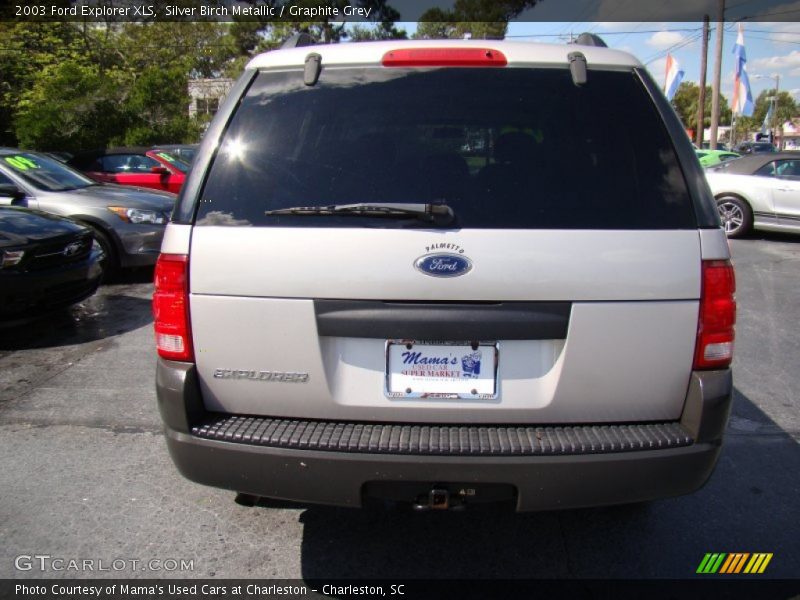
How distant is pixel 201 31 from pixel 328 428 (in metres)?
37.1

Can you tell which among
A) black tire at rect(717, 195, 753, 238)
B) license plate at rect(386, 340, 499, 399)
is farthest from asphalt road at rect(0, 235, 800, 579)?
black tire at rect(717, 195, 753, 238)

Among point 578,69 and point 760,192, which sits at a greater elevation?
point 578,69

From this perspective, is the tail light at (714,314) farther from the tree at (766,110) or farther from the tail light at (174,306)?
the tree at (766,110)

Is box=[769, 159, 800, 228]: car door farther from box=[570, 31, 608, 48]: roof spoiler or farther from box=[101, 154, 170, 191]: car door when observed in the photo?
box=[101, 154, 170, 191]: car door

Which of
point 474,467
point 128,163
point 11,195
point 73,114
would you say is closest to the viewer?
point 474,467

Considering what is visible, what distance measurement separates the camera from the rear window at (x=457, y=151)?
2223mm

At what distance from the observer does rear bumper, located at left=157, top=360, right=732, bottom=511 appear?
2127mm

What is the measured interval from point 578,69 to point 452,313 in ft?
3.32

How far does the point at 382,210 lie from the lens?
85.8 inches

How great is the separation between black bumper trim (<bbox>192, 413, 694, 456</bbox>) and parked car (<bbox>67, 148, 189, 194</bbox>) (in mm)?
9969

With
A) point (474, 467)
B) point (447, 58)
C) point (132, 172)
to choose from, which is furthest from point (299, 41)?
point (132, 172)

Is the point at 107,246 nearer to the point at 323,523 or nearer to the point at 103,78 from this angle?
the point at 323,523

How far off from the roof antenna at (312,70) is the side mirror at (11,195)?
6.29 metres

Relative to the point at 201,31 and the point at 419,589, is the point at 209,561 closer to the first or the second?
the point at 419,589
